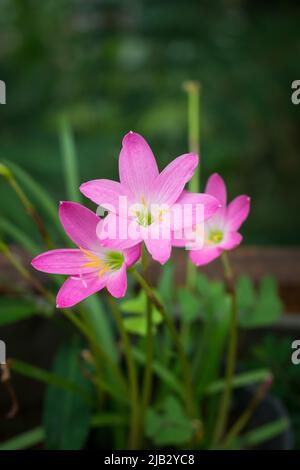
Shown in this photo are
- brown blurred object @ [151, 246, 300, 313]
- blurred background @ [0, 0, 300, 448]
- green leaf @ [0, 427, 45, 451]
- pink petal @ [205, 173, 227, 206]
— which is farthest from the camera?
blurred background @ [0, 0, 300, 448]

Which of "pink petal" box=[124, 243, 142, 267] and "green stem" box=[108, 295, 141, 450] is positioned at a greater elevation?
"pink petal" box=[124, 243, 142, 267]

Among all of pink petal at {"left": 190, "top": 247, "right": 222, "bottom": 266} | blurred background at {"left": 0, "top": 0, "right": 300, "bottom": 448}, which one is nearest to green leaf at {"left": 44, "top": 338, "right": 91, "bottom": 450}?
pink petal at {"left": 190, "top": 247, "right": 222, "bottom": 266}

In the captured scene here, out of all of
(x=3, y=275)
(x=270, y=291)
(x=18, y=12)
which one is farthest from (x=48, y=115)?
(x=270, y=291)

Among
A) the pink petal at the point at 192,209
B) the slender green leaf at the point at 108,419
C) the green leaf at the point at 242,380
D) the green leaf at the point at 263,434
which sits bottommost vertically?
the green leaf at the point at 263,434

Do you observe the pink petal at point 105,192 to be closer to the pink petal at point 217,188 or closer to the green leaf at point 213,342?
the pink petal at point 217,188

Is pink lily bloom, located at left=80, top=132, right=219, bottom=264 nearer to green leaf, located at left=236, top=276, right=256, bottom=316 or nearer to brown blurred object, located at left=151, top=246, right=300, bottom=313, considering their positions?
green leaf, located at left=236, top=276, right=256, bottom=316

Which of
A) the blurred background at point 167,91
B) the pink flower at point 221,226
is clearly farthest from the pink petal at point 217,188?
the blurred background at point 167,91
